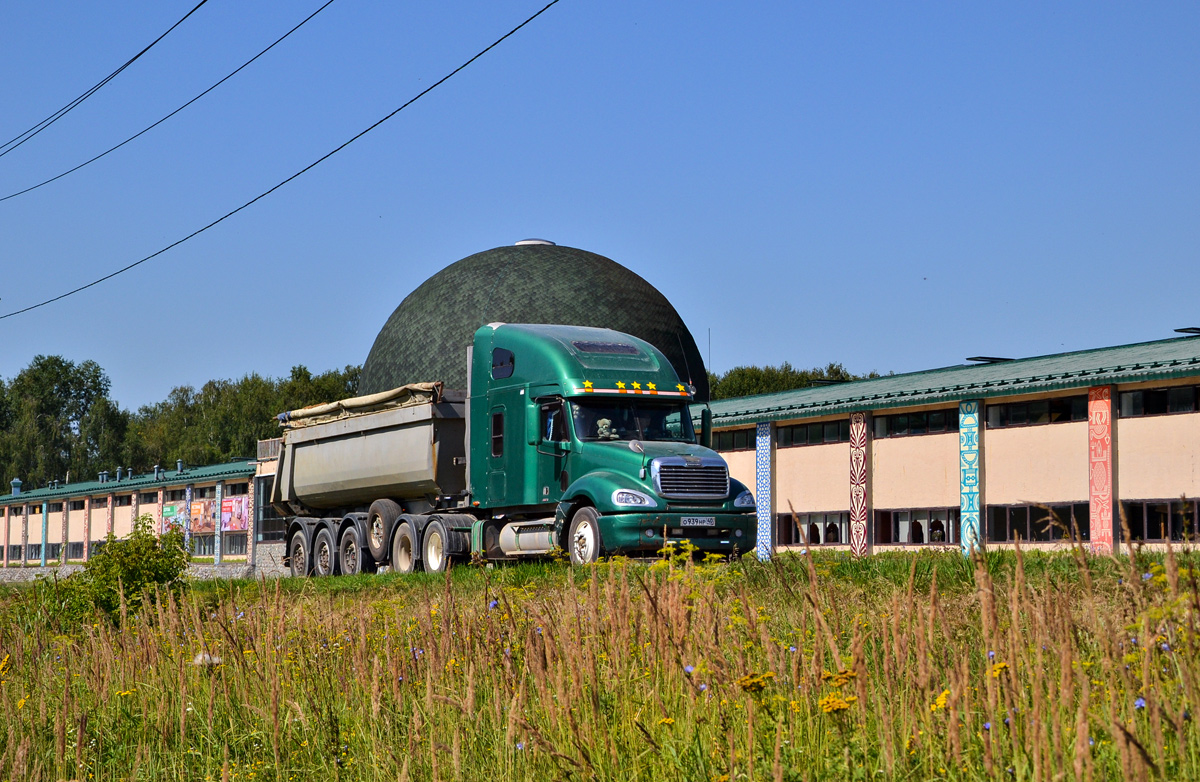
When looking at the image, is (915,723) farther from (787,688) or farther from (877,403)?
(877,403)

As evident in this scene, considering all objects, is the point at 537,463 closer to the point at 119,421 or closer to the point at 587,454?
the point at 587,454

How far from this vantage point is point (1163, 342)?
2952cm

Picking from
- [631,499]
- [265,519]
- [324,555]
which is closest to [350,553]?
[324,555]

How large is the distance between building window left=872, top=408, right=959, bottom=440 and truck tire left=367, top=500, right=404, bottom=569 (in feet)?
43.1

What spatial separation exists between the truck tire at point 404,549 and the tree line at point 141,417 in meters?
62.1

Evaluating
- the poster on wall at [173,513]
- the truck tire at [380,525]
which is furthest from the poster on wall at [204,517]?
the truck tire at [380,525]

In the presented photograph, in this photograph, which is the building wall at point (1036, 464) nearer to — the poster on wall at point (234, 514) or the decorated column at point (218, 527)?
the poster on wall at point (234, 514)

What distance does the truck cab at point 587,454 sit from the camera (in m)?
20.0

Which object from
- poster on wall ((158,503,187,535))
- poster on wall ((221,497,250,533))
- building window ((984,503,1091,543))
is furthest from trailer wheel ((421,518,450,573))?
poster on wall ((158,503,187,535))

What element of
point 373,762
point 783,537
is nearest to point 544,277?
point 783,537

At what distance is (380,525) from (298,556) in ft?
17.0

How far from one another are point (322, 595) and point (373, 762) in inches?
485

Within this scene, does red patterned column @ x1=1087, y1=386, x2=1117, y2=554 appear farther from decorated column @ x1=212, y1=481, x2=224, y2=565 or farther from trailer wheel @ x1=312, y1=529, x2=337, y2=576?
decorated column @ x1=212, y1=481, x2=224, y2=565

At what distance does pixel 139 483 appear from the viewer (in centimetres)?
6600
